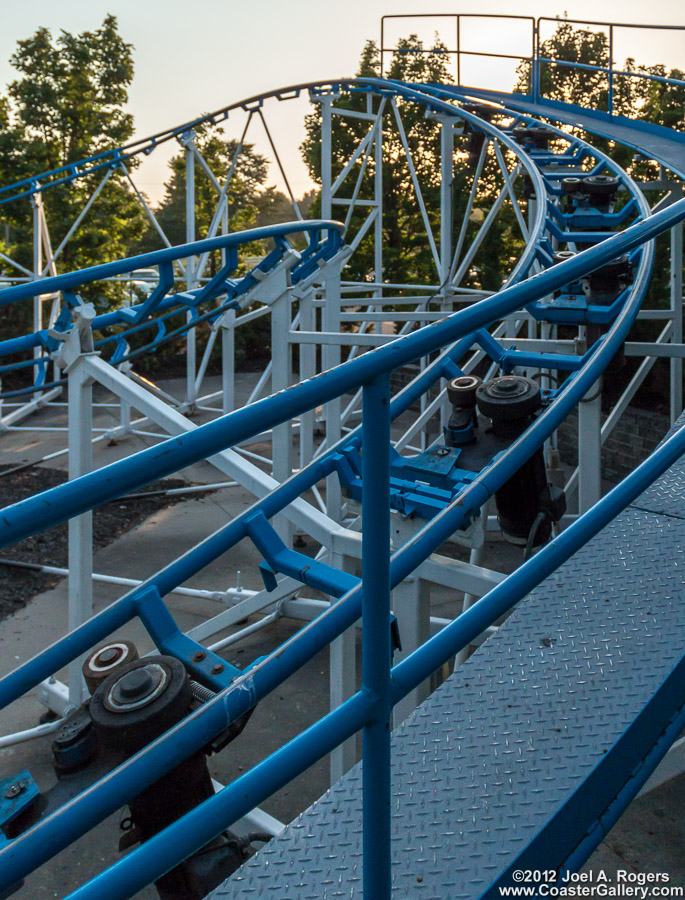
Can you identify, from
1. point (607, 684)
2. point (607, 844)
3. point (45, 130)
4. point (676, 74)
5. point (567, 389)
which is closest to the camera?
point (607, 684)

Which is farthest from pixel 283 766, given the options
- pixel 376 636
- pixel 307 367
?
pixel 307 367

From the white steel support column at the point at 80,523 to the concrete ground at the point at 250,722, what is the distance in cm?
81

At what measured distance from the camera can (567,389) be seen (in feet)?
8.58

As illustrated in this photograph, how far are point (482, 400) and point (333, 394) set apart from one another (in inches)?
86.5

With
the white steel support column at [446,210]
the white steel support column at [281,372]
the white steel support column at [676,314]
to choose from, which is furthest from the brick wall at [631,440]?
the white steel support column at [281,372]

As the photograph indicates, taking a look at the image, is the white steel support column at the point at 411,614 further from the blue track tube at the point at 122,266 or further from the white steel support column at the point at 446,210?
the white steel support column at the point at 446,210

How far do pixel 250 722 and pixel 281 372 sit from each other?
1777 mm

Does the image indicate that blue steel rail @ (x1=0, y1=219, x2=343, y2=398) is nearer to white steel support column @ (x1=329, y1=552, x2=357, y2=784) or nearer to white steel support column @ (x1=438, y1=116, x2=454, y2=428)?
white steel support column @ (x1=329, y1=552, x2=357, y2=784)

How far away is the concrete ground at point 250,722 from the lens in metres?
3.04

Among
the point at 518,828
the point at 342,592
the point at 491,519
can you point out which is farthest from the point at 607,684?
the point at 491,519

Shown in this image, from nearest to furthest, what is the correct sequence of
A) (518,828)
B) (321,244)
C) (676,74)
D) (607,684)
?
(518,828), (607,684), (321,244), (676,74)

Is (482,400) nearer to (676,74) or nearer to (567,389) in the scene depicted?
(567,389)

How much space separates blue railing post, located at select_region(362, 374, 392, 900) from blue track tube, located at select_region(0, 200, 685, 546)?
56 mm

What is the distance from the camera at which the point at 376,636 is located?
1.12m
